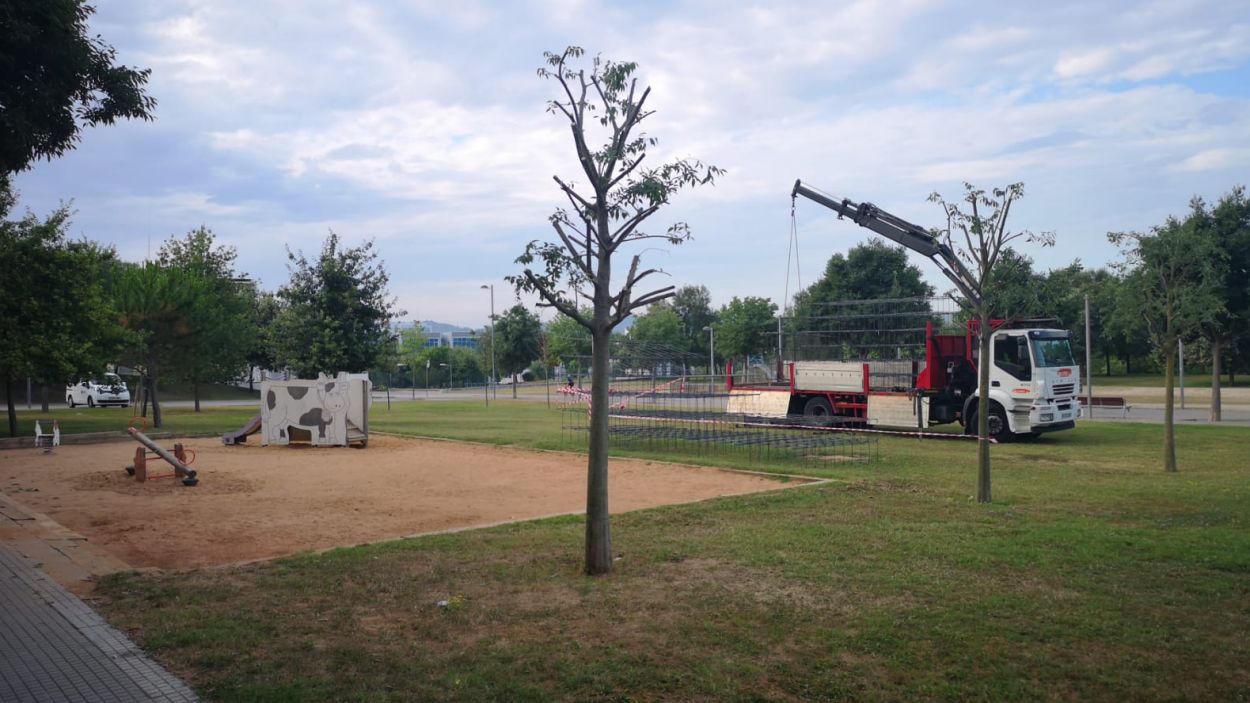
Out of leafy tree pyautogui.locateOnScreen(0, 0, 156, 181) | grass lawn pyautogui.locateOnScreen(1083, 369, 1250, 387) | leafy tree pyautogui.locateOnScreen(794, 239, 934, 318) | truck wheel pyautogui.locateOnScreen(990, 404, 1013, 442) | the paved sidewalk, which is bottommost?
the paved sidewalk

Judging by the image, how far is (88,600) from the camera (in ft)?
25.1

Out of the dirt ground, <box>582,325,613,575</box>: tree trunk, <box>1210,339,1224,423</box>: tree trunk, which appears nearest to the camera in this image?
<box>582,325,613,575</box>: tree trunk

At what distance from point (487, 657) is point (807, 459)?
1349cm

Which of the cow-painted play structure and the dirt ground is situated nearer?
the dirt ground

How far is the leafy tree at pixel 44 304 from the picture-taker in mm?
25000

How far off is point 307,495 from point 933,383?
16448 mm

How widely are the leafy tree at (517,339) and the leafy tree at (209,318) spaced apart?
72.9 feet

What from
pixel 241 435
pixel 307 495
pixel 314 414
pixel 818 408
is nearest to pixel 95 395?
pixel 241 435

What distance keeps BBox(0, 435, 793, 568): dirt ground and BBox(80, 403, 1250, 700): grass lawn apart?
1.60m

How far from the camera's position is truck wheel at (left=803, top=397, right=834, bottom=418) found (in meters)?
25.7

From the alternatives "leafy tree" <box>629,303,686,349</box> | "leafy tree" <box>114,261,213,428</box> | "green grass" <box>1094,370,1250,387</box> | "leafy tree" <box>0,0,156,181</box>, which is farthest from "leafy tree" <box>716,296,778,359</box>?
"leafy tree" <box>0,0,156,181</box>

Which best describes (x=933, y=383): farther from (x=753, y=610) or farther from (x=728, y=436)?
(x=753, y=610)

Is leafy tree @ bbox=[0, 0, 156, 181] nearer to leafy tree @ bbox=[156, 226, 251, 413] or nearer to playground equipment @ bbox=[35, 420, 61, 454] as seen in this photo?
playground equipment @ bbox=[35, 420, 61, 454]

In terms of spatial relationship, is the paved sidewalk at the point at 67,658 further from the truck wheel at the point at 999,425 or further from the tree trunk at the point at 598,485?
the truck wheel at the point at 999,425
